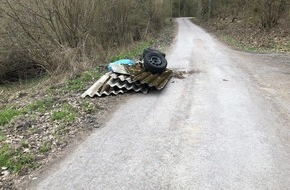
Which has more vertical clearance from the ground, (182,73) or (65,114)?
(65,114)

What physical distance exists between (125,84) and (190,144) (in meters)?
3.60

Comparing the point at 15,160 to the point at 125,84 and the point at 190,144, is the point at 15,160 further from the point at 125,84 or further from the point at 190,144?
the point at 125,84

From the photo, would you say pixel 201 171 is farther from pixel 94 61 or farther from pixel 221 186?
pixel 94 61

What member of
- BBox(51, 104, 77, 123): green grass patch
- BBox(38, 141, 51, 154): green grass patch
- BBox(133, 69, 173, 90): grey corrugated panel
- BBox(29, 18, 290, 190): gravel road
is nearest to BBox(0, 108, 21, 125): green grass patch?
BBox(51, 104, 77, 123): green grass patch

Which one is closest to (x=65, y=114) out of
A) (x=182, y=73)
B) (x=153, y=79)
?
(x=153, y=79)

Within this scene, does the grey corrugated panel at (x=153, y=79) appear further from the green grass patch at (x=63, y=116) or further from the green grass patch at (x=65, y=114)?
the green grass patch at (x=63, y=116)

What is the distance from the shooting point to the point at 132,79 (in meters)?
8.46

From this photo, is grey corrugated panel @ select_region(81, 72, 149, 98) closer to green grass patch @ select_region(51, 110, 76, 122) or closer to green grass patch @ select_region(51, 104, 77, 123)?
green grass patch @ select_region(51, 104, 77, 123)

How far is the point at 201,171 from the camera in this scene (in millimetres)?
4453

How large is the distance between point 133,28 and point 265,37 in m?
8.96

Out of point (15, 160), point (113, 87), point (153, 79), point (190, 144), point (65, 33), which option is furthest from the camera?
point (65, 33)

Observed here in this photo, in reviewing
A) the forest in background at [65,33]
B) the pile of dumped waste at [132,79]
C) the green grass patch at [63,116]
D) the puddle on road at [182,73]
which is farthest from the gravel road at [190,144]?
the forest in background at [65,33]

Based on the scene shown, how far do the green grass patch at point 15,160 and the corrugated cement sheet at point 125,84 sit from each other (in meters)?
2.97

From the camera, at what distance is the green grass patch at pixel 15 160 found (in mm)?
4805
